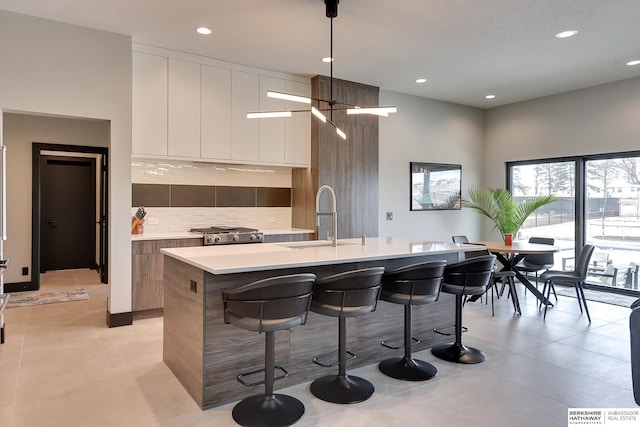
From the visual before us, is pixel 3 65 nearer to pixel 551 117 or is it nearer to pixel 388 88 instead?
pixel 388 88

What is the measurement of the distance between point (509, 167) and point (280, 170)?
13.5 feet

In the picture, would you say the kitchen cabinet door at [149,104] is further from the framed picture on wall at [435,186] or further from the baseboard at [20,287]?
the framed picture on wall at [435,186]

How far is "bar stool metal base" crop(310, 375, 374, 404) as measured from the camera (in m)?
2.66

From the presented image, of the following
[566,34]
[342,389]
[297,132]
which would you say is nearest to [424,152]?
[297,132]

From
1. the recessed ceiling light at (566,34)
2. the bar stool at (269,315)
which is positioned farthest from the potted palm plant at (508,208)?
the bar stool at (269,315)

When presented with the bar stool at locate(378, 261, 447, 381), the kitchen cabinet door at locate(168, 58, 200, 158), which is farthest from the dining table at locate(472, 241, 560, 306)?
the kitchen cabinet door at locate(168, 58, 200, 158)

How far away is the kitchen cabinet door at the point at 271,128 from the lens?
17.2ft

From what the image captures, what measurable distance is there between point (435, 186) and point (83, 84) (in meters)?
5.19

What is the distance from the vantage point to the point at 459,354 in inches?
132

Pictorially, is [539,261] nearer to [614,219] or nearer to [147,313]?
[614,219]

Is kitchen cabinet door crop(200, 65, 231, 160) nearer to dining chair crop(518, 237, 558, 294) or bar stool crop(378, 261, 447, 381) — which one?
bar stool crop(378, 261, 447, 381)

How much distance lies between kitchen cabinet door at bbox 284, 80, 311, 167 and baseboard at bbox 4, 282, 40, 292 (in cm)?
400

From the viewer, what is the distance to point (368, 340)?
328 cm

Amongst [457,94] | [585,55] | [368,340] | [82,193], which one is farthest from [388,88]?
[82,193]
